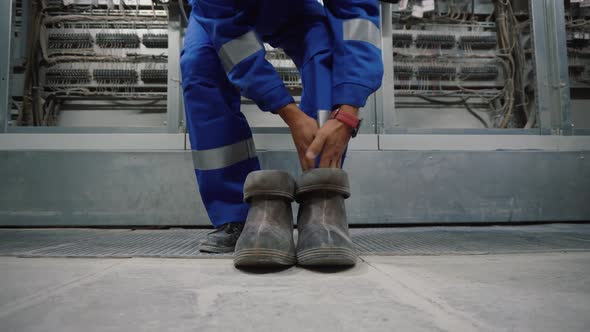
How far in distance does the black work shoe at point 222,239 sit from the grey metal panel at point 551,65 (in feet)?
6.89

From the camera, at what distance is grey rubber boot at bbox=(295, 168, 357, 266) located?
82cm

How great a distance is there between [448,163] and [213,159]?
4.64ft

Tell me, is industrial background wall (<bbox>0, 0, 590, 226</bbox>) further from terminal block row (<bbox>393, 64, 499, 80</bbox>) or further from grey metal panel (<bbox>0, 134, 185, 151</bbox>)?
terminal block row (<bbox>393, 64, 499, 80</bbox>)

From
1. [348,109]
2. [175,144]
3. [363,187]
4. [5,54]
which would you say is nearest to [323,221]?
[348,109]

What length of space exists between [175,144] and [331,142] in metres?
1.30

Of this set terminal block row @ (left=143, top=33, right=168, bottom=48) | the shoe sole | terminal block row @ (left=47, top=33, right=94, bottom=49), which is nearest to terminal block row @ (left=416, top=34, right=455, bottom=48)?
terminal block row @ (left=143, top=33, right=168, bottom=48)

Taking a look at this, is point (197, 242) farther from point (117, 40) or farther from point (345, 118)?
point (117, 40)

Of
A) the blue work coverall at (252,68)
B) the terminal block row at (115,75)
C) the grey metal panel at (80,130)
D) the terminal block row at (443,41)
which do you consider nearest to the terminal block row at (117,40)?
the terminal block row at (115,75)

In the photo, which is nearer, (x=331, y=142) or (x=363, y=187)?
(x=331, y=142)

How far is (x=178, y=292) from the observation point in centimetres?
64

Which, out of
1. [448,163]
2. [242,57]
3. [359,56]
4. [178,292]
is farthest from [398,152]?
[178,292]

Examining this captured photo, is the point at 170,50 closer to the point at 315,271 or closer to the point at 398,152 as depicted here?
the point at 398,152

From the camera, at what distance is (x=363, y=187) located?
1.91 metres

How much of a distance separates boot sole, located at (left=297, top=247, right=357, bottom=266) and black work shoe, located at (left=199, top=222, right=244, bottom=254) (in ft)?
1.15
